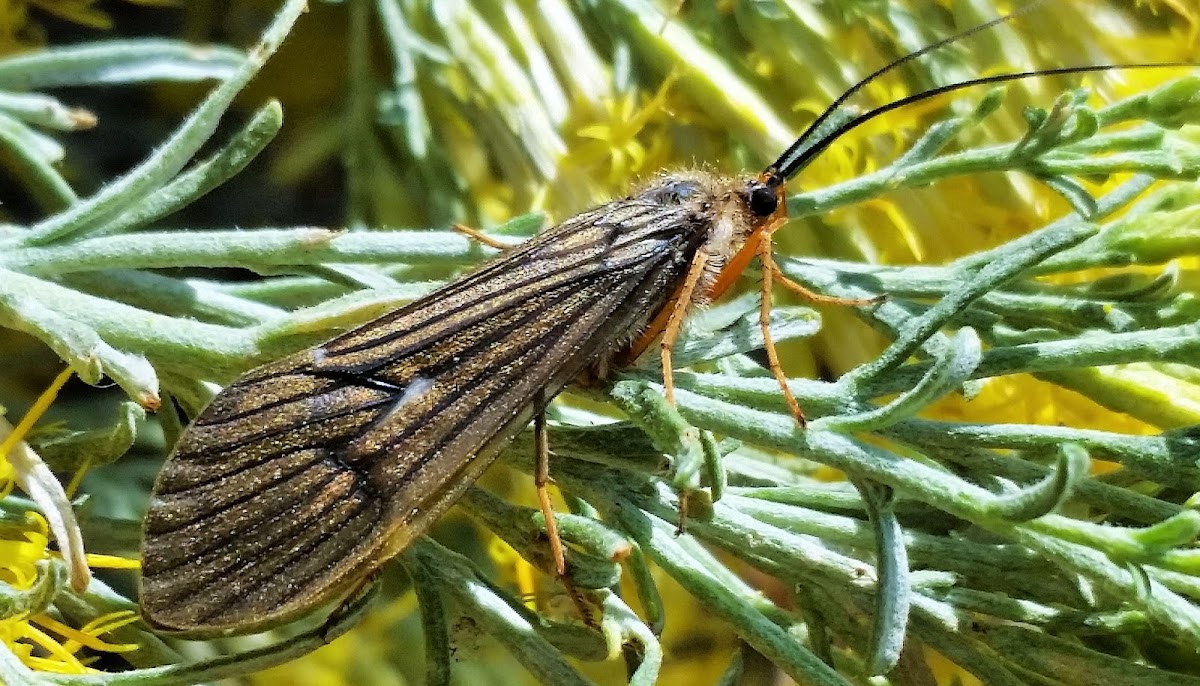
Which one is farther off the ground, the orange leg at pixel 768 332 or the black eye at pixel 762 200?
the black eye at pixel 762 200

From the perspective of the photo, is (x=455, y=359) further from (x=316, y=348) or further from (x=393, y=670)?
(x=393, y=670)

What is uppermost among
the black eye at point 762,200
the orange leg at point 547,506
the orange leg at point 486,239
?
the black eye at point 762,200

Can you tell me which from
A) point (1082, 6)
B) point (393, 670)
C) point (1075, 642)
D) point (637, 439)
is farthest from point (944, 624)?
point (1082, 6)

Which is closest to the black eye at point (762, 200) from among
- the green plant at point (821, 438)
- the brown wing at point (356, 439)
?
the green plant at point (821, 438)

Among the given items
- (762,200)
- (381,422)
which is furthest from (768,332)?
(381,422)

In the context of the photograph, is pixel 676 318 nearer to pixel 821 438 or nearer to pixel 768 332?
pixel 768 332

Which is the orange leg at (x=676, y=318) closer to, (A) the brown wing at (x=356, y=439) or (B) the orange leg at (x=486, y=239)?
(A) the brown wing at (x=356, y=439)
